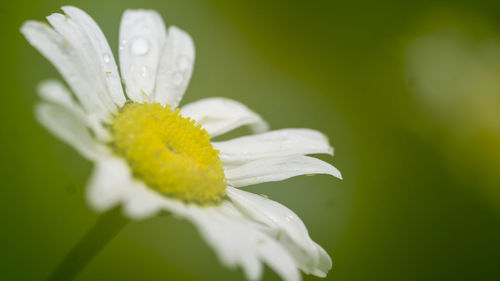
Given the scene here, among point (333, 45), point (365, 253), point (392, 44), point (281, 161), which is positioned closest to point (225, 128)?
point (281, 161)

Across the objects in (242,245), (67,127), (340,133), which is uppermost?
(67,127)

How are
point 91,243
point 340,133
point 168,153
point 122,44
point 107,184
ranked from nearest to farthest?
point 107,184 < point 91,243 < point 168,153 < point 122,44 < point 340,133

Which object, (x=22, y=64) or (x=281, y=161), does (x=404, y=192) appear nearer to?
(x=281, y=161)

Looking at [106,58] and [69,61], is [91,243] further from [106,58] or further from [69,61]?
[106,58]

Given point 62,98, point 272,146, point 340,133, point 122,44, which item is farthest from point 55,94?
point 340,133

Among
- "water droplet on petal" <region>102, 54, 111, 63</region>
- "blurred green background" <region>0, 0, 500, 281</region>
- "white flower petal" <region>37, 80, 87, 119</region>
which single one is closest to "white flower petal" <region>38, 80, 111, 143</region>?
"white flower petal" <region>37, 80, 87, 119</region>

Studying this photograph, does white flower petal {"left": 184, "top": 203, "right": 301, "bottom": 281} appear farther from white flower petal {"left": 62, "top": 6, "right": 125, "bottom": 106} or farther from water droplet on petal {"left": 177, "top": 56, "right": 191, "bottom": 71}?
water droplet on petal {"left": 177, "top": 56, "right": 191, "bottom": 71}
